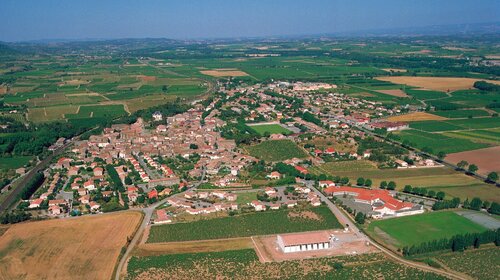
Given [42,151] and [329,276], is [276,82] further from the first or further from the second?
[329,276]

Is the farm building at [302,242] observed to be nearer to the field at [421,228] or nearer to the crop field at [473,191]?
the field at [421,228]

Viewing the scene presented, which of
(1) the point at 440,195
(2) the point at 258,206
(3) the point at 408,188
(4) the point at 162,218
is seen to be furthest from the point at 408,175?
(4) the point at 162,218

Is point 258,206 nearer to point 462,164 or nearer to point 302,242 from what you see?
point 302,242

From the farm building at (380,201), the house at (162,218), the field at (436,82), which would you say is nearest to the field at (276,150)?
the farm building at (380,201)

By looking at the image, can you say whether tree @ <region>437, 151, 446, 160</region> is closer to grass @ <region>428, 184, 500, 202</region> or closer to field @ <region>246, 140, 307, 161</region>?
grass @ <region>428, 184, 500, 202</region>

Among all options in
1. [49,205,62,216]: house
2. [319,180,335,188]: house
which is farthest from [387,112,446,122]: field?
[49,205,62,216]: house

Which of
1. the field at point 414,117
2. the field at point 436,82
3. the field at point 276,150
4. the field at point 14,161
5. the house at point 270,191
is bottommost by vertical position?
the house at point 270,191

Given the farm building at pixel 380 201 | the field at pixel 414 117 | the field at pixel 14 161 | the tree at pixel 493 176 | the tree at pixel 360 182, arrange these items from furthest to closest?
the field at pixel 414 117 → the field at pixel 14 161 → the tree at pixel 360 182 → the tree at pixel 493 176 → the farm building at pixel 380 201
